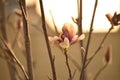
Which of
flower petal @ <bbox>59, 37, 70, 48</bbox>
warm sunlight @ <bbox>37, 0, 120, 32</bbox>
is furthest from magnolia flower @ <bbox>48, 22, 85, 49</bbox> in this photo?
warm sunlight @ <bbox>37, 0, 120, 32</bbox>

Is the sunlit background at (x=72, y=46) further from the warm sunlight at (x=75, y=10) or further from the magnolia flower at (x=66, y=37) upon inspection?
the magnolia flower at (x=66, y=37)

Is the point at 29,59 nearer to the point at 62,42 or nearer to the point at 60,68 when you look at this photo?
the point at 62,42

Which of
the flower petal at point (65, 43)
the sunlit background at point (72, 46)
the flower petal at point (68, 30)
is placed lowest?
the sunlit background at point (72, 46)

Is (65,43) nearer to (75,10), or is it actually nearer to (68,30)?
(68,30)

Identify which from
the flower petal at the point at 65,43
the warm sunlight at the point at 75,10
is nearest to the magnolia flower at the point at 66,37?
the flower petal at the point at 65,43

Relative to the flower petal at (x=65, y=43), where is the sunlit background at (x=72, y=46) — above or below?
below

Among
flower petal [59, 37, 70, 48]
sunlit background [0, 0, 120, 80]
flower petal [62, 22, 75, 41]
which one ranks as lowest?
sunlit background [0, 0, 120, 80]

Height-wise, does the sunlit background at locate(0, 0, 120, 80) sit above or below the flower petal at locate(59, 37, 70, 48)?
below

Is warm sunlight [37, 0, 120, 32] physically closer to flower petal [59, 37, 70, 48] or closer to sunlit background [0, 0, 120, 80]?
sunlit background [0, 0, 120, 80]

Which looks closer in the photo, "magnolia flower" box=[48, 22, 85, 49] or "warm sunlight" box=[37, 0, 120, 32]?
"magnolia flower" box=[48, 22, 85, 49]

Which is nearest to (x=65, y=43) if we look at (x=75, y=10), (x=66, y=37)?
(x=66, y=37)

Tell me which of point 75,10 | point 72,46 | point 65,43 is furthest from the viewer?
point 72,46

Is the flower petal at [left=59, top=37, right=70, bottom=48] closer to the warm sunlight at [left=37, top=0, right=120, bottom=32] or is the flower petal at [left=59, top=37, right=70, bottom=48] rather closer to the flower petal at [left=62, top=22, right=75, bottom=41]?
the flower petal at [left=62, top=22, right=75, bottom=41]
